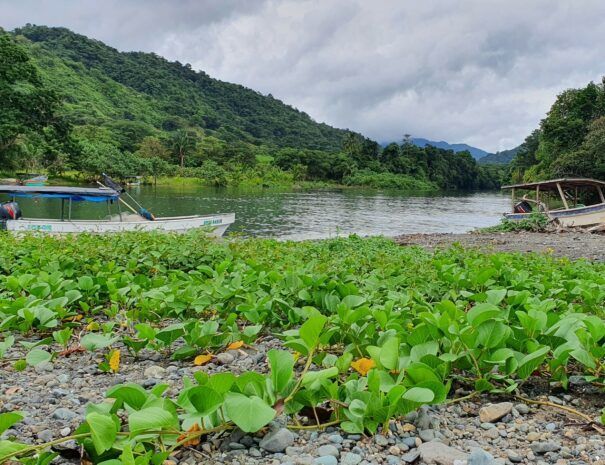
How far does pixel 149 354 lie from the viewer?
315cm

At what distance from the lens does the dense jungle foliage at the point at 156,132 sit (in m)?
44.2

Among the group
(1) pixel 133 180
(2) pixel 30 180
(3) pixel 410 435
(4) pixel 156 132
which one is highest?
(4) pixel 156 132

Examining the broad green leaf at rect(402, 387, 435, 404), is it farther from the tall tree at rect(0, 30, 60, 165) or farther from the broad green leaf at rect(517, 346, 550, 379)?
the tall tree at rect(0, 30, 60, 165)

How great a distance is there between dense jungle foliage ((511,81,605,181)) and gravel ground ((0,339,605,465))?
42.7 metres

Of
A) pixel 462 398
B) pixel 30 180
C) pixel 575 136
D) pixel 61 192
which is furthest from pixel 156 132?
pixel 462 398

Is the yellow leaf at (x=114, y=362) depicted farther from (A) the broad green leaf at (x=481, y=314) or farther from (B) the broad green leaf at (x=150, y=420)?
(A) the broad green leaf at (x=481, y=314)

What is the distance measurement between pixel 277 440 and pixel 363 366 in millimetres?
703

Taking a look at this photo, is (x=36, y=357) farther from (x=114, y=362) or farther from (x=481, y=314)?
(x=481, y=314)

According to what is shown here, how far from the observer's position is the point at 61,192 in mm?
16203

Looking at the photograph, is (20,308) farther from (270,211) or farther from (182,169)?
(182,169)

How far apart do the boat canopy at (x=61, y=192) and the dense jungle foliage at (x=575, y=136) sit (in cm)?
3782

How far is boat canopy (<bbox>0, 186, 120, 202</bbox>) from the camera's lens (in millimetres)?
15867

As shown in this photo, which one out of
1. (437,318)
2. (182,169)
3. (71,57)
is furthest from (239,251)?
(71,57)

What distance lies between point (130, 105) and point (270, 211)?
4931 inches
